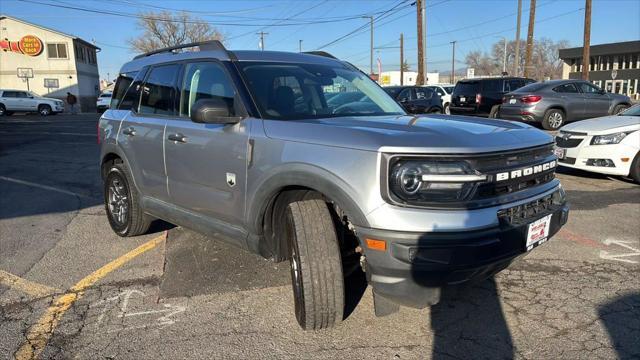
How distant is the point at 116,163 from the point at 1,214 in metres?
2.27

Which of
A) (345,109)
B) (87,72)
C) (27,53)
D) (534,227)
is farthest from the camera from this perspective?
(87,72)

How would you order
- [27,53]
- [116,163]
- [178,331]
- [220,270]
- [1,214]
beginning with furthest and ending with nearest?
[27,53] → [1,214] → [116,163] → [220,270] → [178,331]

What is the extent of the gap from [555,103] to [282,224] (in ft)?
42.4

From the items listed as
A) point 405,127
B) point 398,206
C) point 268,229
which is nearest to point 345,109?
point 405,127

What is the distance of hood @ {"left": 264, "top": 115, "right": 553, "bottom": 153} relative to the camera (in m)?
2.63

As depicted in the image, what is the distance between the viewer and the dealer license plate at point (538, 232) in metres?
2.87

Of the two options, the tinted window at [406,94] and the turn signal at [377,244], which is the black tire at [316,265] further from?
the tinted window at [406,94]

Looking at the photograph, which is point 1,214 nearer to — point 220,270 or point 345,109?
point 220,270

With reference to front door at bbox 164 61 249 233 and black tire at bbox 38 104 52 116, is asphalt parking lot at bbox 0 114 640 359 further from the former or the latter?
black tire at bbox 38 104 52 116

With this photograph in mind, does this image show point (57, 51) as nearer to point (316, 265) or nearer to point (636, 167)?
point (636, 167)

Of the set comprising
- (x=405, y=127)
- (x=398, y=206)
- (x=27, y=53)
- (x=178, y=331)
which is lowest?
(x=178, y=331)

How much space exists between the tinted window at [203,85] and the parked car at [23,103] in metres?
34.5

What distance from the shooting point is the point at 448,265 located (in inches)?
101

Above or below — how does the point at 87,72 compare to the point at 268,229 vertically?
above
